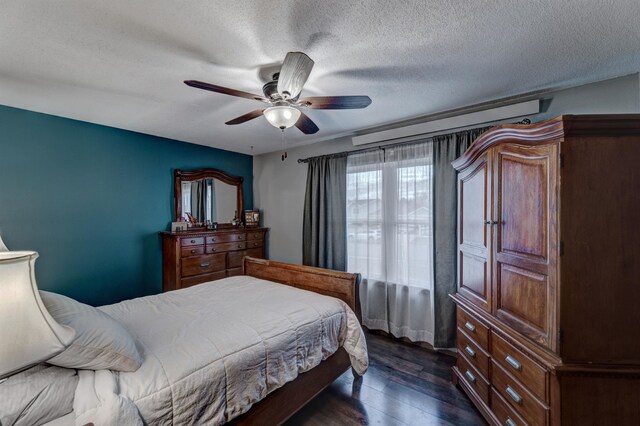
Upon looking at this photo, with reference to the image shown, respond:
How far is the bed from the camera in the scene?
1.17m

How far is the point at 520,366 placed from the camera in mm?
1551

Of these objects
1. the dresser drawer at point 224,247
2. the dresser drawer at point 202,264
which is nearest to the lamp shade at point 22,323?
the dresser drawer at point 202,264

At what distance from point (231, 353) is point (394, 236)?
88.5 inches

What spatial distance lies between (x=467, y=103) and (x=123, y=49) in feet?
8.77

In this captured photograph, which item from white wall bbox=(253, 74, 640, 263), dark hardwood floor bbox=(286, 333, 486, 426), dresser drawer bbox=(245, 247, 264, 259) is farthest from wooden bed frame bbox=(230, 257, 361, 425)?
white wall bbox=(253, 74, 640, 263)

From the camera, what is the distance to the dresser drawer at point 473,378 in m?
1.87

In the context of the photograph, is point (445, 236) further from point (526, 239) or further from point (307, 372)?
point (307, 372)

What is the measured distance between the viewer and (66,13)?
1389 mm

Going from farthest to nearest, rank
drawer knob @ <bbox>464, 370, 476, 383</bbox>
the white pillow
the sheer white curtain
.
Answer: the sheer white curtain, drawer knob @ <bbox>464, 370, 476, 383</bbox>, the white pillow

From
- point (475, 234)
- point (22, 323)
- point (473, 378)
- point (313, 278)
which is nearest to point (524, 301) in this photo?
point (475, 234)

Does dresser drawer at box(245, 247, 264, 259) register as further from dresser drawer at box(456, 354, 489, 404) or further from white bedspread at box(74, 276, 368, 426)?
dresser drawer at box(456, 354, 489, 404)

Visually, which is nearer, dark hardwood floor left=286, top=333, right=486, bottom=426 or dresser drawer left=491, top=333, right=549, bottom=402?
dresser drawer left=491, top=333, right=549, bottom=402

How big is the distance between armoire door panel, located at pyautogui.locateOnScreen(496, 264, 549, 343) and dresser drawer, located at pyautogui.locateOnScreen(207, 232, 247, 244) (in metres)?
3.29

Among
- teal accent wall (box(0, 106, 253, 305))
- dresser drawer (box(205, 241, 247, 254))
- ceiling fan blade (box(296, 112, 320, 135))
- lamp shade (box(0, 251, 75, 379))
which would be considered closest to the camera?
lamp shade (box(0, 251, 75, 379))
